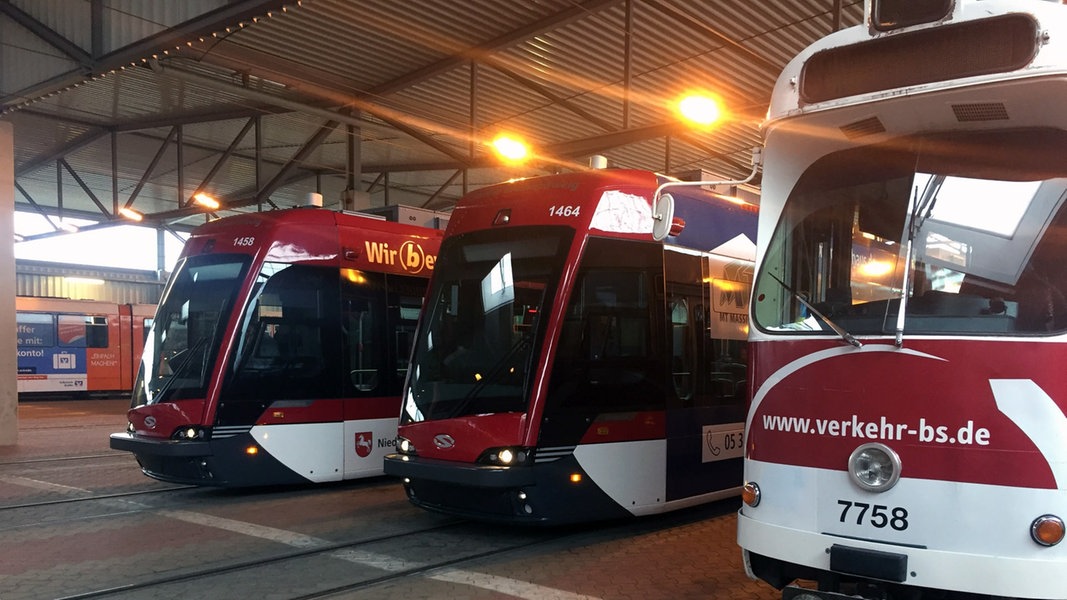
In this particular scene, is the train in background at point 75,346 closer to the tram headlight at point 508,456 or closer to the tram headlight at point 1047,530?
the tram headlight at point 508,456

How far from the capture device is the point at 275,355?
29.7 ft

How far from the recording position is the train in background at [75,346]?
2542cm

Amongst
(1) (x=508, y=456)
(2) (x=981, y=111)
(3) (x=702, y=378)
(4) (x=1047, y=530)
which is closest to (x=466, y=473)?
(1) (x=508, y=456)

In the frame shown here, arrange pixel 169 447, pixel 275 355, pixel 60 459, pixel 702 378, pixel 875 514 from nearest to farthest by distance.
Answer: pixel 875 514 < pixel 702 378 < pixel 169 447 < pixel 275 355 < pixel 60 459

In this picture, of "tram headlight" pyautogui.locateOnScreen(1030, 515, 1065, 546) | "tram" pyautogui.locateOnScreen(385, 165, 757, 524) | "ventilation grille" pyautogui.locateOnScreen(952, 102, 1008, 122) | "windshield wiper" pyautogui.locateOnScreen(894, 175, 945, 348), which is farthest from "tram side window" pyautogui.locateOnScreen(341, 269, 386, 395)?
"tram headlight" pyautogui.locateOnScreen(1030, 515, 1065, 546)

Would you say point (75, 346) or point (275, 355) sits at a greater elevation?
point (275, 355)

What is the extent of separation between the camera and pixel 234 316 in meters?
8.79

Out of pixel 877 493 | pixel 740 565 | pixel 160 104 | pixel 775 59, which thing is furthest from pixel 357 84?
pixel 877 493

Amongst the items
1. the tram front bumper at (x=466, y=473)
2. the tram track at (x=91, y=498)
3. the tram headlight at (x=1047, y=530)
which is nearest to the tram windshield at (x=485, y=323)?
the tram front bumper at (x=466, y=473)

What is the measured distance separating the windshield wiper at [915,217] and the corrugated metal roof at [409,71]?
26.1ft

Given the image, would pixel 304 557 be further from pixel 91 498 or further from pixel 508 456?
pixel 91 498

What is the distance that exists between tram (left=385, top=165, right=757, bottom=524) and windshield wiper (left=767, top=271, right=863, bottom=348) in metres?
1.98

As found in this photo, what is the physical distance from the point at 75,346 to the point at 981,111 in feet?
91.7

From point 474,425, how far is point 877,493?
11.7ft
